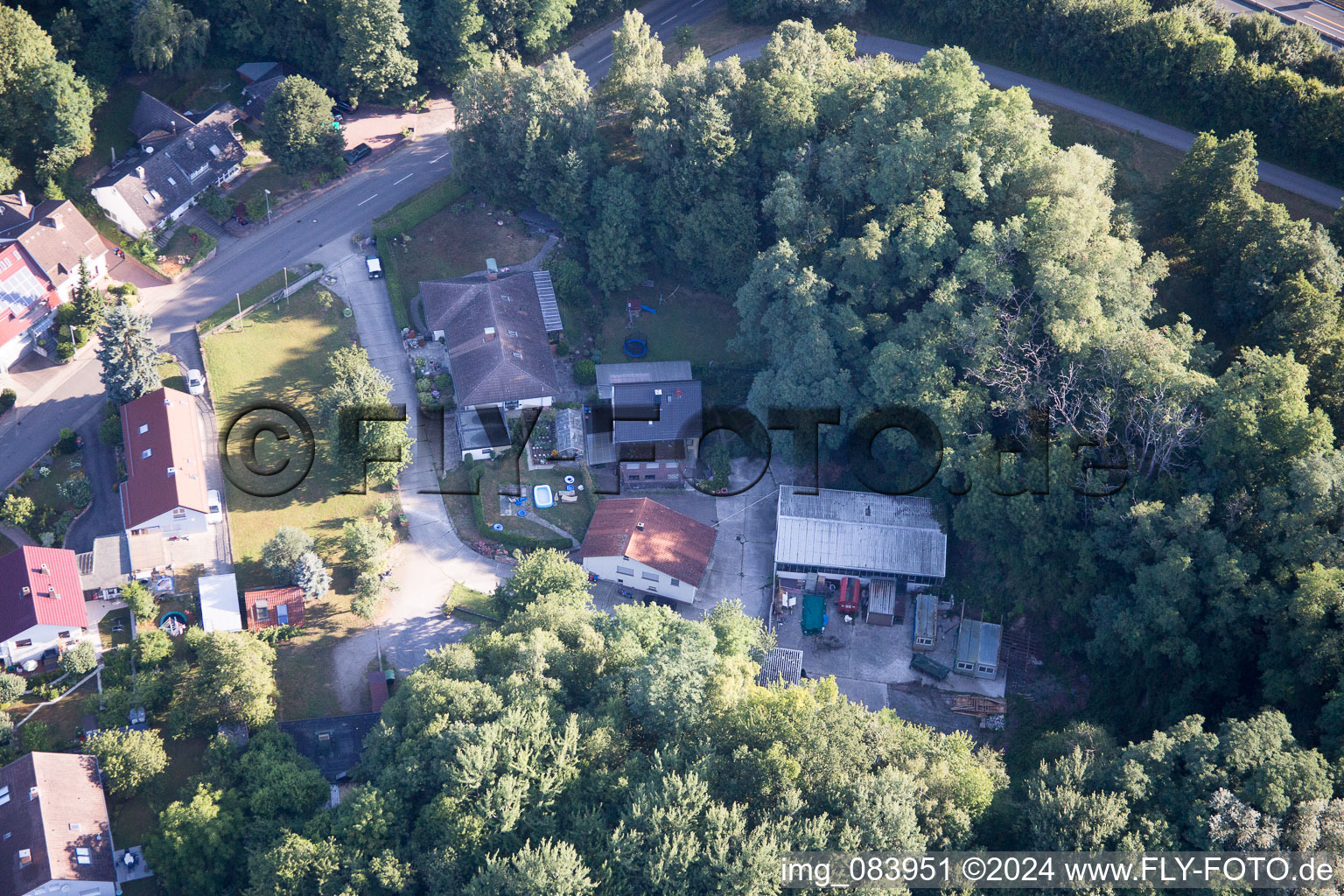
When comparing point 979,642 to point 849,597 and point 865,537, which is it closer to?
point 849,597

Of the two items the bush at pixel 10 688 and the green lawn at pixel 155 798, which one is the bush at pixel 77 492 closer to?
the bush at pixel 10 688

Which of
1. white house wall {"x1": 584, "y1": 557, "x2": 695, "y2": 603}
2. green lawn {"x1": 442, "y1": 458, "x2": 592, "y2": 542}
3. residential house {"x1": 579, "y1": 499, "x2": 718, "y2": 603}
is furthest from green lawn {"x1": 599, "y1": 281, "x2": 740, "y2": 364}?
white house wall {"x1": 584, "y1": 557, "x2": 695, "y2": 603}

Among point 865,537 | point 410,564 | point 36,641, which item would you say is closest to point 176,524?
point 36,641

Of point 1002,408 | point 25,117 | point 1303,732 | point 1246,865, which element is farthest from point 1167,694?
point 25,117

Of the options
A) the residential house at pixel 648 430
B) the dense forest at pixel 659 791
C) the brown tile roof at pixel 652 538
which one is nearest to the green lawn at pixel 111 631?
the dense forest at pixel 659 791

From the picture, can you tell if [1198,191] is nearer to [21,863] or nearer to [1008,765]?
A: [1008,765]

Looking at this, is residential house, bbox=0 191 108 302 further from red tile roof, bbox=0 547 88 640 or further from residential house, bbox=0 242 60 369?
red tile roof, bbox=0 547 88 640
